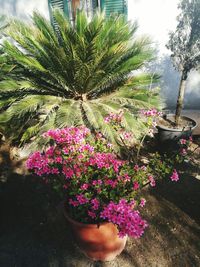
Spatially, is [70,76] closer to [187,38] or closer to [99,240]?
[187,38]

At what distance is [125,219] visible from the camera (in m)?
2.03

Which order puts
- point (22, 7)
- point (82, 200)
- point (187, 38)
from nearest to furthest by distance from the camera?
point (82, 200)
point (187, 38)
point (22, 7)


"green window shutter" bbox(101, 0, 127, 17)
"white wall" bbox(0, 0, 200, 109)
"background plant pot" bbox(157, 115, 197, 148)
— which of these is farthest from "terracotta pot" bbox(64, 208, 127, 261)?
"green window shutter" bbox(101, 0, 127, 17)

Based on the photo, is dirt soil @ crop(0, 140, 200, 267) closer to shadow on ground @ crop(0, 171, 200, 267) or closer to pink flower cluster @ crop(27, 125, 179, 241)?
shadow on ground @ crop(0, 171, 200, 267)

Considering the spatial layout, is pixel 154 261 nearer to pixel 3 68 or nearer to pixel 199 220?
pixel 199 220

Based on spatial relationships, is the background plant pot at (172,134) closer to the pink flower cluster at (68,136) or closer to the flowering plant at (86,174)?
the flowering plant at (86,174)

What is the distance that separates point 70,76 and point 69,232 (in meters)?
2.49

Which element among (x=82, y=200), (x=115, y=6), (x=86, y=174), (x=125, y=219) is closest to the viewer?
(x=125, y=219)

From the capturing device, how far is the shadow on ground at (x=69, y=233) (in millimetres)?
2770

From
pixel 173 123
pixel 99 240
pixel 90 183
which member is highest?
pixel 90 183

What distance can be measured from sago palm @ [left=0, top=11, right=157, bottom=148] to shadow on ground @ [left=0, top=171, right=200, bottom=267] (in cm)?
102

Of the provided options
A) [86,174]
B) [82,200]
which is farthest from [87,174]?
[82,200]

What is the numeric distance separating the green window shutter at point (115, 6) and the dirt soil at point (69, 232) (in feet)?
13.8

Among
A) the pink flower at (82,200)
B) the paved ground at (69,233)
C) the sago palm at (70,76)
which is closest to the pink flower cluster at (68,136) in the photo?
the pink flower at (82,200)
